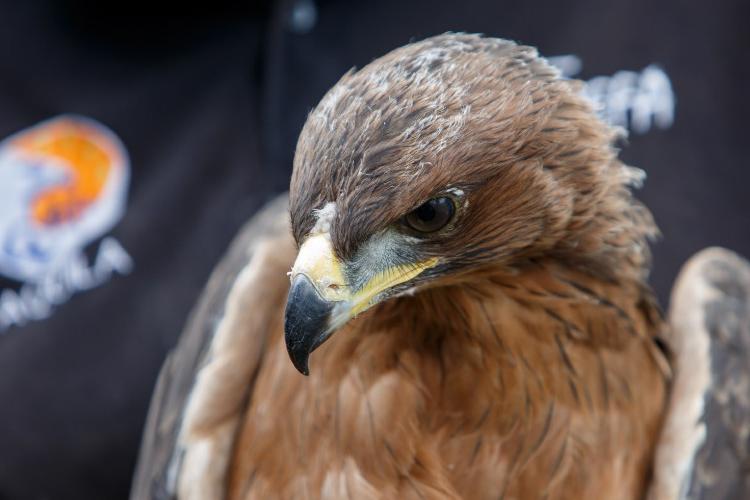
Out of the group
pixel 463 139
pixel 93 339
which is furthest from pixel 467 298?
pixel 93 339

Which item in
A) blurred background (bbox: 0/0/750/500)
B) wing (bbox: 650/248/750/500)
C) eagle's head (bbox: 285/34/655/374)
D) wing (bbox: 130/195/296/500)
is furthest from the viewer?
blurred background (bbox: 0/0/750/500)

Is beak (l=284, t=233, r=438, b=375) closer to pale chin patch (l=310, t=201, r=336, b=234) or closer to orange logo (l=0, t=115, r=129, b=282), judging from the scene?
pale chin patch (l=310, t=201, r=336, b=234)

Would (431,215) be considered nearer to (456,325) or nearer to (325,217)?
(325,217)

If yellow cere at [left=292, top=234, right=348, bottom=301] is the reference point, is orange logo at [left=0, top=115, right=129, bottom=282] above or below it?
below

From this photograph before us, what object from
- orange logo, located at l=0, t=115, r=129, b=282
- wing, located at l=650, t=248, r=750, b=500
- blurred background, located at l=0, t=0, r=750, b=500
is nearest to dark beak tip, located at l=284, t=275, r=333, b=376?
wing, located at l=650, t=248, r=750, b=500

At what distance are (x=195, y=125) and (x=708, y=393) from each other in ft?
6.15

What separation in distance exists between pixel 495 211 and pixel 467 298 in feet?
1.12

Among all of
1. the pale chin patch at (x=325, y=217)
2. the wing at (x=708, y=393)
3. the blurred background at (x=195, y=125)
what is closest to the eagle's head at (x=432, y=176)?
the pale chin patch at (x=325, y=217)

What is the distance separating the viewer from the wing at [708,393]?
2115 mm

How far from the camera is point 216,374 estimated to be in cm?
231

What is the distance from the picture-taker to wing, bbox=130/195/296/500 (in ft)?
7.41

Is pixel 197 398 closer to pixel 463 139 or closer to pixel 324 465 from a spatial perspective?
pixel 324 465

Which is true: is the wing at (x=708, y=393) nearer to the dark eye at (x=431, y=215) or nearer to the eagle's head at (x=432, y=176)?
the eagle's head at (x=432, y=176)

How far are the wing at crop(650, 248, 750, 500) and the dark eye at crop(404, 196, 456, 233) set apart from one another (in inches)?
38.6
